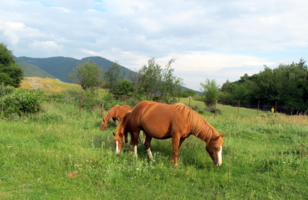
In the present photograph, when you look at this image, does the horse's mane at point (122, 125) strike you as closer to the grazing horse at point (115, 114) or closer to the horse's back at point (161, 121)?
the horse's back at point (161, 121)

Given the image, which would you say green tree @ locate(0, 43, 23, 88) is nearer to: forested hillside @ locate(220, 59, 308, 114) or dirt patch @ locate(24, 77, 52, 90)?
dirt patch @ locate(24, 77, 52, 90)

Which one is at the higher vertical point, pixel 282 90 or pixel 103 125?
pixel 282 90

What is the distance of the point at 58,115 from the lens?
11805 millimetres

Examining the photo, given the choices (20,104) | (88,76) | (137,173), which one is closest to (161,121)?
(137,173)

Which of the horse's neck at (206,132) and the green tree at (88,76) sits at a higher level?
the green tree at (88,76)

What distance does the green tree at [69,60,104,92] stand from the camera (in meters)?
27.7

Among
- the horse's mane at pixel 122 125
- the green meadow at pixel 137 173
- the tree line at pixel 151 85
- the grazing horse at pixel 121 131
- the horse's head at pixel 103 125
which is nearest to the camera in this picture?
the green meadow at pixel 137 173

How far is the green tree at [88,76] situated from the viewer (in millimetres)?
27688

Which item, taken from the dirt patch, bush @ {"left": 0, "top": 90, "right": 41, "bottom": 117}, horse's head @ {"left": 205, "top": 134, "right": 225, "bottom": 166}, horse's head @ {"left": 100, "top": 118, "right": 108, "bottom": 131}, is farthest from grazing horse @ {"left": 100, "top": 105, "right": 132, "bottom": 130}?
the dirt patch

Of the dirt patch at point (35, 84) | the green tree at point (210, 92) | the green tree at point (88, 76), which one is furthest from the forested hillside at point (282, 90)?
the dirt patch at point (35, 84)

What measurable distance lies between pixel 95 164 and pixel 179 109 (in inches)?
103

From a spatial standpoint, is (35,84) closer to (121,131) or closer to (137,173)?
(121,131)

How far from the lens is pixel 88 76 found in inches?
1093

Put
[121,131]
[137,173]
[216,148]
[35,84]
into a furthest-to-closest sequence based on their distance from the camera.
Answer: [35,84] < [121,131] < [216,148] < [137,173]
